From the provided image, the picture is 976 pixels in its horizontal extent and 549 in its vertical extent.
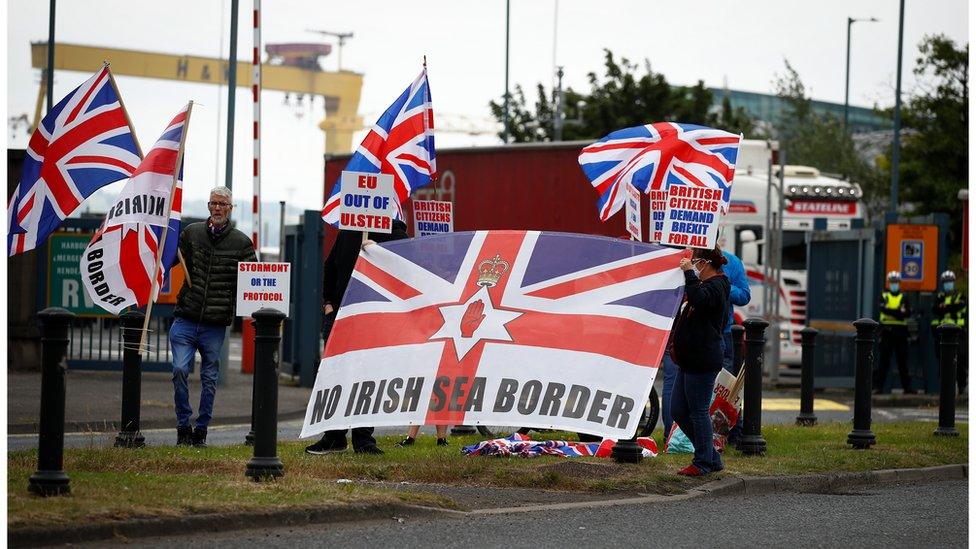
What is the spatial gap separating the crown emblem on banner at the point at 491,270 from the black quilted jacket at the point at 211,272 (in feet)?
6.72

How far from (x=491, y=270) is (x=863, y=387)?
361 centimetres

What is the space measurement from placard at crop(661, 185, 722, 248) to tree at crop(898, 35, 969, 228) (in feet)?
101

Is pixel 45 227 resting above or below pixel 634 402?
above

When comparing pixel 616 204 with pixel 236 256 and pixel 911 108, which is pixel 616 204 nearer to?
pixel 236 256

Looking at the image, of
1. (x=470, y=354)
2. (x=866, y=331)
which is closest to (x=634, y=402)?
(x=470, y=354)

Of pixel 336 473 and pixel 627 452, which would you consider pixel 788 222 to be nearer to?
pixel 627 452

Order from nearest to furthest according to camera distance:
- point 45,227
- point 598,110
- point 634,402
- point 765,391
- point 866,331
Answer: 1. point 634,402
2. point 45,227
3. point 866,331
4. point 765,391
5. point 598,110

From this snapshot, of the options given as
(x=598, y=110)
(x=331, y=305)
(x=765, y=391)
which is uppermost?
(x=598, y=110)

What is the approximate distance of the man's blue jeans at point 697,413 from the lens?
33.3 feet

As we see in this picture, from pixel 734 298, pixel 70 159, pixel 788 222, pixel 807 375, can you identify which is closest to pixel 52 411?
pixel 70 159

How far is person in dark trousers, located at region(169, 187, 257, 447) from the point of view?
1164 cm

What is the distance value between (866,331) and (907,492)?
2.26m

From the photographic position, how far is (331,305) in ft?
37.0

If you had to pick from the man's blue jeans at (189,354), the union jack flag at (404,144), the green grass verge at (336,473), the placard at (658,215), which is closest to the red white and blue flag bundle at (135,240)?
the man's blue jeans at (189,354)
